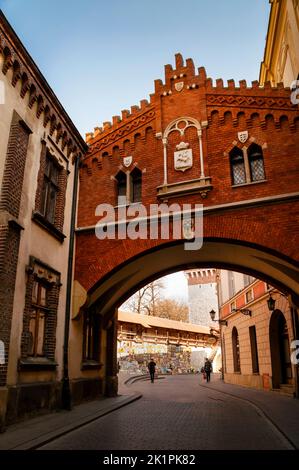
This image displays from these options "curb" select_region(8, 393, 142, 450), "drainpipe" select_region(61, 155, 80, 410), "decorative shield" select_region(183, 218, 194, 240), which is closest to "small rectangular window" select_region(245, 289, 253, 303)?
"decorative shield" select_region(183, 218, 194, 240)

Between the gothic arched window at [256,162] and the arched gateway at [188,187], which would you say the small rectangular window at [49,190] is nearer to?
the arched gateway at [188,187]

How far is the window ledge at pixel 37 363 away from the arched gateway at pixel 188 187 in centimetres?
149

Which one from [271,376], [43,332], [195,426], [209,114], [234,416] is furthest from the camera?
[271,376]

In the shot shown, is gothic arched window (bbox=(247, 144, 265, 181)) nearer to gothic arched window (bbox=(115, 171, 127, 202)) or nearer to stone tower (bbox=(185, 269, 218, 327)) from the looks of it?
gothic arched window (bbox=(115, 171, 127, 202))

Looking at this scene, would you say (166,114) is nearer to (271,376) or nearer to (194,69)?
(194,69)

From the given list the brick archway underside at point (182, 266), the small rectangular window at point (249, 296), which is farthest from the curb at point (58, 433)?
the small rectangular window at point (249, 296)

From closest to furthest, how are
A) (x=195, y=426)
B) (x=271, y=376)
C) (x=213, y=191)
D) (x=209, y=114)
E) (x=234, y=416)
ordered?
(x=195, y=426) → (x=234, y=416) → (x=213, y=191) → (x=209, y=114) → (x=271, y=376)

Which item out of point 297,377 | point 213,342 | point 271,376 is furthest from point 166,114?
point 213,342

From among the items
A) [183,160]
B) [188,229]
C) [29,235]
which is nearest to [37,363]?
[29,235]

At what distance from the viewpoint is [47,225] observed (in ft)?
35.4

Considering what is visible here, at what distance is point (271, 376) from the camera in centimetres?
1683

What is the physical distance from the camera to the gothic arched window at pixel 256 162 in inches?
462

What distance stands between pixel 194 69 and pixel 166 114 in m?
2.01

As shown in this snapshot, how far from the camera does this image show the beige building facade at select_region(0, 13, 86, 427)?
8.47 meters
